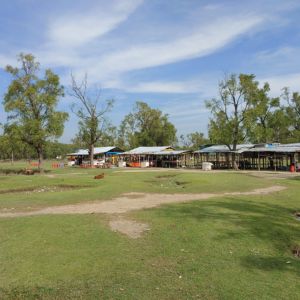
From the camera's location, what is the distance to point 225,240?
862cm

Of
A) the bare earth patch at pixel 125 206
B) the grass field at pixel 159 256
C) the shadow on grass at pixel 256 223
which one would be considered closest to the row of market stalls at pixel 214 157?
the bare earth patch at pixel 125 206

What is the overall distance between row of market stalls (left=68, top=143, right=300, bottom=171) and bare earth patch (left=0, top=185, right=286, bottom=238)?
24.3 metres

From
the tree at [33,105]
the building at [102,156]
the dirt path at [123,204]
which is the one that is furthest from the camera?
the building at [102,156]

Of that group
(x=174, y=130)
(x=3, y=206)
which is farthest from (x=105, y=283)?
(x=174, y=130)

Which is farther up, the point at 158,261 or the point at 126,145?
the point at 126,145

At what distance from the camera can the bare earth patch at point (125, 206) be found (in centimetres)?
1002

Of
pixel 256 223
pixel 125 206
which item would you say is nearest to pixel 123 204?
pixel 125 206

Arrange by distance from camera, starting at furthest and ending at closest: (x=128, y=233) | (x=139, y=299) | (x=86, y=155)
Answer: (x=86, y=155) < (x=128, y=233) < (x=139, y=299)

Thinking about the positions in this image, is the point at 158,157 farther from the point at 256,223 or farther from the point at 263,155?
the point at 256,223

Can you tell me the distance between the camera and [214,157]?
196ft

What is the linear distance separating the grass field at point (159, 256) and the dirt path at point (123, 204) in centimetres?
100

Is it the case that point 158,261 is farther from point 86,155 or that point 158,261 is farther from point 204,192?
point 86,155

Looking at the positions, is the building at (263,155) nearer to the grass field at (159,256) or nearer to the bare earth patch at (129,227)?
the grass field at (159,256)

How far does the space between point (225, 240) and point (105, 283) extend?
11.7 feet
